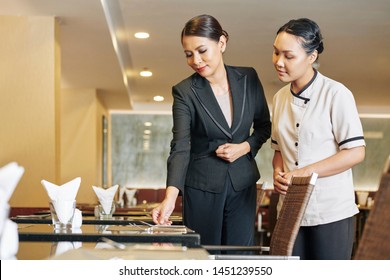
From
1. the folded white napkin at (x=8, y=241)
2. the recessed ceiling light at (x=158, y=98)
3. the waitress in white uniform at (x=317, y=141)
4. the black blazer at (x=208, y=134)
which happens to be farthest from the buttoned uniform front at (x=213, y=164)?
the recessed ceiling light at (x=158, y=98)

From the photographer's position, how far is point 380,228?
0.85 m

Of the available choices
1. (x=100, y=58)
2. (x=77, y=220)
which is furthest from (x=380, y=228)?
(x=100, y=58)

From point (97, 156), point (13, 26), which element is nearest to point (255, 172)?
point (13, 26)

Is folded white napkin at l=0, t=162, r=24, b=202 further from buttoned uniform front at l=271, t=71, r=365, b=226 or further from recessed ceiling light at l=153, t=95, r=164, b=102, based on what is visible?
recessed ceiling light at l=153, t=95, r=164, b=102

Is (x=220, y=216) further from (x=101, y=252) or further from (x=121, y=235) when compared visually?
(x=101, y=252)

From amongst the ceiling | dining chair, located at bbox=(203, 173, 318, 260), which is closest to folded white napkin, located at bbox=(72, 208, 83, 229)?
dining chair, located at bbox=(203, 173, 318, 260)

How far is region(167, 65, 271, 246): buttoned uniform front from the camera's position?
211 cm

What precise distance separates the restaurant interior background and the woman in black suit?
2.46m

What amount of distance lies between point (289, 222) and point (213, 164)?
52cm

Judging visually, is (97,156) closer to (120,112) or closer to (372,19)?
(120,112)

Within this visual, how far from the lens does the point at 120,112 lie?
38.2 feet

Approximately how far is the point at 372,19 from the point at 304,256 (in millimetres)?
3741

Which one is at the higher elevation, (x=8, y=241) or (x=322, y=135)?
(x=322, y=135)

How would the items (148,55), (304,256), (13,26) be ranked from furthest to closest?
(148,55) < (13,26) < (304,256)
